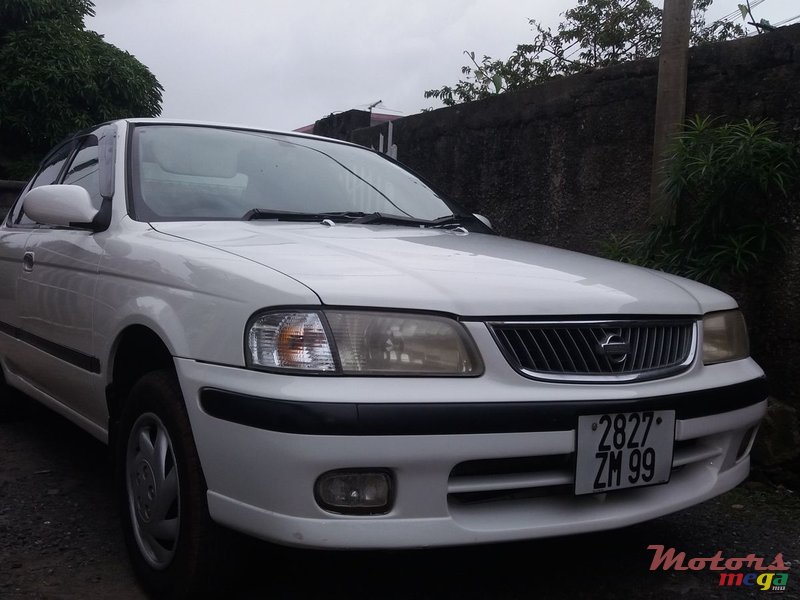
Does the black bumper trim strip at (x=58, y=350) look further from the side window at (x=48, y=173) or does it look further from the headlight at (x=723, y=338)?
the headlight at (x=723, y=338)

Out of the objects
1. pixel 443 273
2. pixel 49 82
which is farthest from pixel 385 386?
pixel 49 82

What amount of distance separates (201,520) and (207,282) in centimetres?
60

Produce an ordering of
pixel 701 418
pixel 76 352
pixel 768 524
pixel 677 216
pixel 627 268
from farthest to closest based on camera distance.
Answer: pixel 677 216, pixel 768 524, pixel 76 352, pixel 627 268, pixel 701 418

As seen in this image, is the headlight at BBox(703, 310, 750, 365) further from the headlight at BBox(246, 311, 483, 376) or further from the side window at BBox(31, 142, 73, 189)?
the side window at BBox(31, 142, 73, 189)

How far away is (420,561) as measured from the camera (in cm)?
266

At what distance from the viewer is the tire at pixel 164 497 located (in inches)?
82.8

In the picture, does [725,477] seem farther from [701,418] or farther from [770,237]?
[770,237]

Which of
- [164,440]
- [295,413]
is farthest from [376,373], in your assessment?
[164,440]

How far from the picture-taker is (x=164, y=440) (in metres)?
2.28

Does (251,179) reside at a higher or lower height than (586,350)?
higher

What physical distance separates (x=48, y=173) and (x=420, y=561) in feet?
9.04

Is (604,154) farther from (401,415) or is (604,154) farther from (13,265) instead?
(401,415)

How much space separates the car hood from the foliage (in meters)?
1.30
